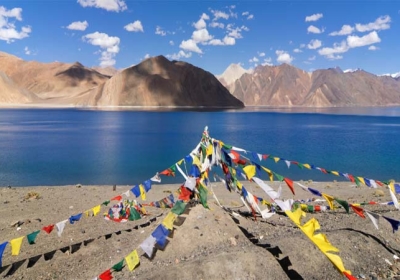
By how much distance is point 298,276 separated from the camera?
7.20 metres

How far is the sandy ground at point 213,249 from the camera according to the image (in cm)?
714

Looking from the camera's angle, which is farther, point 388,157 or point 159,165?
point 388,157

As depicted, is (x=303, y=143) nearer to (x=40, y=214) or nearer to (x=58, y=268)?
(x=40, y=214)

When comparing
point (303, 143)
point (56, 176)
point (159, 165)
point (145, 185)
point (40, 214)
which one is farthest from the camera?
point (303, 143)

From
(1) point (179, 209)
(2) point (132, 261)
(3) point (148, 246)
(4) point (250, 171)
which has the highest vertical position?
(4) point (250, 171)

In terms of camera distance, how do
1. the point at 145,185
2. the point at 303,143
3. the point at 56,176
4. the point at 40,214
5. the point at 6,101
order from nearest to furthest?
the point at 145,185, the point at 40,214, the point at 56,176, the point at 303,143, the point at 6,101

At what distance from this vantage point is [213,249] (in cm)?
794

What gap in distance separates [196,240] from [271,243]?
1.69 meters

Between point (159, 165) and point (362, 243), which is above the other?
point (362, 243)

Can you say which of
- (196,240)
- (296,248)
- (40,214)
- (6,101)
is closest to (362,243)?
(296,248)

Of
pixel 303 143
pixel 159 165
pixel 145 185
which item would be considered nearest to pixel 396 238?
pixel 145 185

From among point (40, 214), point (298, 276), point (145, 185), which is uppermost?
point (145, 185)

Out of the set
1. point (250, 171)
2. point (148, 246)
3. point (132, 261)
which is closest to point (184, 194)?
point (250, 171)

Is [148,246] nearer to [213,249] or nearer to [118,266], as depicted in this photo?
[118,266]
